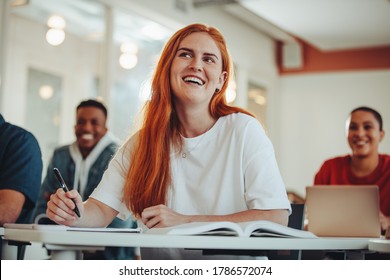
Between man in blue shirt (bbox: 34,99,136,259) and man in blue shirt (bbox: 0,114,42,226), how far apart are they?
152 cm

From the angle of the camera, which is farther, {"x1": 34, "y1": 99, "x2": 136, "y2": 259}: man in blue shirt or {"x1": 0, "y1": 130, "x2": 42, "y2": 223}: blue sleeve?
{"x1": 34, "y1": 99, "x2": 136, "y2": 259}: man in blue shirt

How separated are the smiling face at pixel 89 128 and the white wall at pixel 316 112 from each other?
185 inches

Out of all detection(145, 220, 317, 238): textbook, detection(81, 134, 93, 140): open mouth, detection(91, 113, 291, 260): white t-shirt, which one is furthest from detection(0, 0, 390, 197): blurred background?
detection(145, 220, 317, 238): textbook

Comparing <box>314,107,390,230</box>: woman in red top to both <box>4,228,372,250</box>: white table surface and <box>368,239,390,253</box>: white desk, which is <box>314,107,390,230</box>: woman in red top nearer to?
<box>368,239,390,253</box>: white desk

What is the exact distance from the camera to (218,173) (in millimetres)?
1790

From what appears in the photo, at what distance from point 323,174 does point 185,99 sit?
1.69 m

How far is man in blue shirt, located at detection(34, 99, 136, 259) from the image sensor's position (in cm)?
383

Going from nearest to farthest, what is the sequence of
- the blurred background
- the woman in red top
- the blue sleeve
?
the blue sleeve → the woman in red top → the blurred background

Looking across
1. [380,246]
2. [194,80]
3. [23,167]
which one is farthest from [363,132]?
[380,246]

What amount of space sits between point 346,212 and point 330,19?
16.0ft

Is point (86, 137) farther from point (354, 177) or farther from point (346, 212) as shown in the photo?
point (346, 212)

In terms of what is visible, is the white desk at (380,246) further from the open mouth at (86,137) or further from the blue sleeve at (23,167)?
the open mouth at (86,137)
